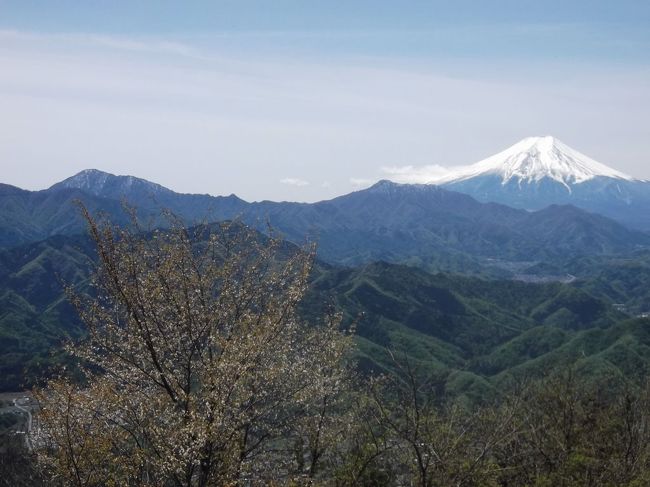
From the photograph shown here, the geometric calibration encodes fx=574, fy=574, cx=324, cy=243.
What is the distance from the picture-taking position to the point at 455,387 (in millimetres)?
127500

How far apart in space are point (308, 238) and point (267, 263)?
1.53 meters

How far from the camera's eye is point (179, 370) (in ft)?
40.9

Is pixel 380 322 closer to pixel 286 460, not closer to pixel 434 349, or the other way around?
pixel 434 349

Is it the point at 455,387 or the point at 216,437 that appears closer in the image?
the point at 216,437

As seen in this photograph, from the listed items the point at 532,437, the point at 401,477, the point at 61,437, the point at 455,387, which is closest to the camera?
the point at 61,437

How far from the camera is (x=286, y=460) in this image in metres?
15.6

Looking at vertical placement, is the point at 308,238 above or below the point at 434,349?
above

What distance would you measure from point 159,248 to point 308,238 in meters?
4.43

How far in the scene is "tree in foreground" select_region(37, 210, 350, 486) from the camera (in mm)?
11422

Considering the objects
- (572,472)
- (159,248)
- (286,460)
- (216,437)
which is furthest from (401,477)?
(159,248)

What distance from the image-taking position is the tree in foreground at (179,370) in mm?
11422

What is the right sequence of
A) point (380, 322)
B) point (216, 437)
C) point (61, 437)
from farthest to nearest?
1. point (380, 322)
2. point (61, 437)
3. point (216, 437)

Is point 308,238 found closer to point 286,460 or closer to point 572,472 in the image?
point 286,460

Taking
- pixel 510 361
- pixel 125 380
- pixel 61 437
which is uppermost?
pixel 125 380
